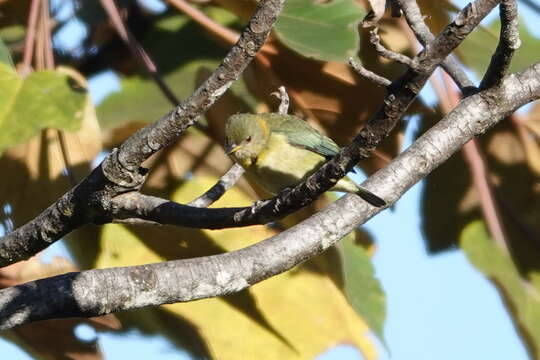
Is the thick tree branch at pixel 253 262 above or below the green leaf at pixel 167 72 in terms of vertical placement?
below

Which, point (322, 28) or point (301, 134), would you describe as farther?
point (301, 134)

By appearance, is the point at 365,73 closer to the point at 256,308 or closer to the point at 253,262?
the point at 253,262

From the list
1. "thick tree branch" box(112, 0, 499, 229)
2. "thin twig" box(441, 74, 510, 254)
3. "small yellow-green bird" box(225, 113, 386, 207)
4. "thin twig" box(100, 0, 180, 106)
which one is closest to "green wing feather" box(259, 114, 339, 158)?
"small yellow-green bird" box(225, 113, 386, 207)

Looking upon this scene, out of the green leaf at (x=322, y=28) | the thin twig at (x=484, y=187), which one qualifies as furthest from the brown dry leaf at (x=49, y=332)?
the thin twig at (x=484, y=187)

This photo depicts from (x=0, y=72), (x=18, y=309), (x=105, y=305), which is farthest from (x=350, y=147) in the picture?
(x=0, y=72)

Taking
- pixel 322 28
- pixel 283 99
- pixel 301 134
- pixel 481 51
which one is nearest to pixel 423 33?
pixel 322 28

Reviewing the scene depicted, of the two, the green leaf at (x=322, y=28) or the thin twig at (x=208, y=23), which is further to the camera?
the thin twig at (x=208, y=23)

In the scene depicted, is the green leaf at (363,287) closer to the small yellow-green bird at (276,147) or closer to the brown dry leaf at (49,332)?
the small yellow-green bird at (276,147)
